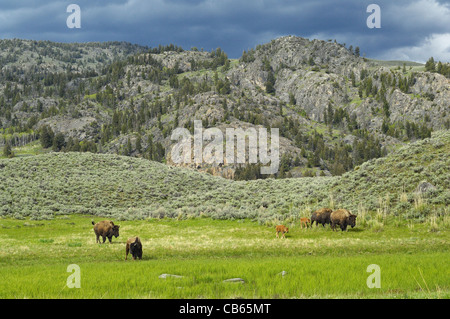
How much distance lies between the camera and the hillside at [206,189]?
3206 centimetres

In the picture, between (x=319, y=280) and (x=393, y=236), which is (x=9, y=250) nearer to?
(x=319, y=280)

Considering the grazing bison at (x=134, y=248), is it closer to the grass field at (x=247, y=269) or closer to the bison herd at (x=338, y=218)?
the grass field at (x=247, y=269)

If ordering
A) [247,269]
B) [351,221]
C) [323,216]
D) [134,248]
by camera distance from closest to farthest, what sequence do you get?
[247,269], [134,248], [351,221], [323,216]

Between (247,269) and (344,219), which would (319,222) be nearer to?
(344,219)

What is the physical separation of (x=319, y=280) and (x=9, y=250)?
18068mm

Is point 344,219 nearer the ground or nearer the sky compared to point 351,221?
nearer the sky

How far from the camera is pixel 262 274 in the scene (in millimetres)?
11617

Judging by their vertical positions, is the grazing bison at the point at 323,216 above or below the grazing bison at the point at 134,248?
below

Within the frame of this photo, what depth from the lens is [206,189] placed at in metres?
65.3

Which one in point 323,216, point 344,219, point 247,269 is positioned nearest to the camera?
point 247,269

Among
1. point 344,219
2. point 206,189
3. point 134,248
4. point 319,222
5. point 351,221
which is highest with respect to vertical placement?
point 134,248

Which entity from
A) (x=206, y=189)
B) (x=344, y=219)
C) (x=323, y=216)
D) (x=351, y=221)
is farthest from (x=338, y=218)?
(x=206, y=189)

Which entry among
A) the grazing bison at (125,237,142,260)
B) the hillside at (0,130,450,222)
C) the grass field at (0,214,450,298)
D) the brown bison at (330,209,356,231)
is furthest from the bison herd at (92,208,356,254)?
the grazing bison at (125,237,142,260)

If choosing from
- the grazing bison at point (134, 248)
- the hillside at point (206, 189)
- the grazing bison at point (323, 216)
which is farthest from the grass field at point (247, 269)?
the hillside at point (206, 189)
